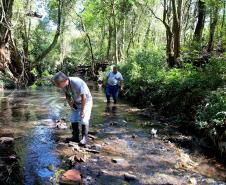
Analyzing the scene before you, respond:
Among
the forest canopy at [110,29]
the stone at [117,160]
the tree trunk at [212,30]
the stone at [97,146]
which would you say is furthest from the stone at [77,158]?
the tree trunk at [212,30]

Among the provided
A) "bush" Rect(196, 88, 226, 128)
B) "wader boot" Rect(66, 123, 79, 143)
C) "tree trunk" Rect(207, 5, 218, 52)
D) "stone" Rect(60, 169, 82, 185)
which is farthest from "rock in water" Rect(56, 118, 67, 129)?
"tree trunk" Rect(207, 5, 218, 52)

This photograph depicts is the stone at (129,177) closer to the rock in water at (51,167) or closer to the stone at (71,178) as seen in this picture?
the stone at (71,178)

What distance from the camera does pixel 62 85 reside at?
24.5 feet

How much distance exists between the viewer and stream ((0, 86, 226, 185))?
6395 millimetres

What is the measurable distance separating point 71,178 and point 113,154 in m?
2.07

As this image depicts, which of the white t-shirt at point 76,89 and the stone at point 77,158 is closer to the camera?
the stone at point 77,158

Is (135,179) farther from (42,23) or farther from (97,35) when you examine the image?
(97,35)

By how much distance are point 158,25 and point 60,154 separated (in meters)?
54.8

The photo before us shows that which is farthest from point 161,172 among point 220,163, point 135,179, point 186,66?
point 186,66

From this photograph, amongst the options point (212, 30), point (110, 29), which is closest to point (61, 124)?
point (212, 30)

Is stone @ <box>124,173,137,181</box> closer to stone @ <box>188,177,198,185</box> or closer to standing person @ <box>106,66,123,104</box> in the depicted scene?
stone @ <box>188,177,198,185</box>

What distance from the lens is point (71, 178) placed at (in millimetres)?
5961

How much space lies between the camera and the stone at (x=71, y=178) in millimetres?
5871

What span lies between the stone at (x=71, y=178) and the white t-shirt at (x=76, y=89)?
2307mm
